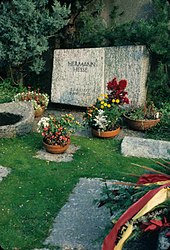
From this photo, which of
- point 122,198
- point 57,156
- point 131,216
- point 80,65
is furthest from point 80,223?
point 80,65

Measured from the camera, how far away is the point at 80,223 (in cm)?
448

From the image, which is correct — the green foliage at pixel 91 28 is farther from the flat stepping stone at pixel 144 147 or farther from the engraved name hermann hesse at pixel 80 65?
the flat stepping stone at pixel 144 147

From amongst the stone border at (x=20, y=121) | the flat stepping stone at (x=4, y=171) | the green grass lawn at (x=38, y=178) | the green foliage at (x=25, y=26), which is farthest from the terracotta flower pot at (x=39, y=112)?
the flat stepping stone at (x=4, y=171)

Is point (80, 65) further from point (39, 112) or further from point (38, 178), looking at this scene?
point (38, 178)

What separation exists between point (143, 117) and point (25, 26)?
3142 mm

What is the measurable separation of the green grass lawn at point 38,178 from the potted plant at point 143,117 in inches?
27.4

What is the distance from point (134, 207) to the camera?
3.12 meters

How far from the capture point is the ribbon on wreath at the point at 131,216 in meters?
2.99

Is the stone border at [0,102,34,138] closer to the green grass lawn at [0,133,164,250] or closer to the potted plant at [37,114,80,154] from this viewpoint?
the green grass lawn at [0,133,164,250]

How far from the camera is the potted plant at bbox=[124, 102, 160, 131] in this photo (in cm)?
759

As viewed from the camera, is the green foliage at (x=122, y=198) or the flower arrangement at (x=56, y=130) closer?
the green foliage at (x=122, y=198)

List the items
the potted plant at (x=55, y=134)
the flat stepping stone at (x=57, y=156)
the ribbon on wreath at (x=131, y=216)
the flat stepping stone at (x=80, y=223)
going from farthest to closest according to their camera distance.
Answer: the potted plant at (x=55, y=134), the flat stepping stone at (x=57, y=156), the flat stepping stone at (x=80, y=223), the ribbon on wreath at (x=131, y=216)

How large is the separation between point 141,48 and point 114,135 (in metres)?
2.01

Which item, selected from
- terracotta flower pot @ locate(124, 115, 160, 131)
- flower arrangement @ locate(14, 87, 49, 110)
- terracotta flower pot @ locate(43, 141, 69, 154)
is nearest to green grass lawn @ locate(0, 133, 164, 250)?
terracotta flower pot @ locate(43, 141, 69, 154)
